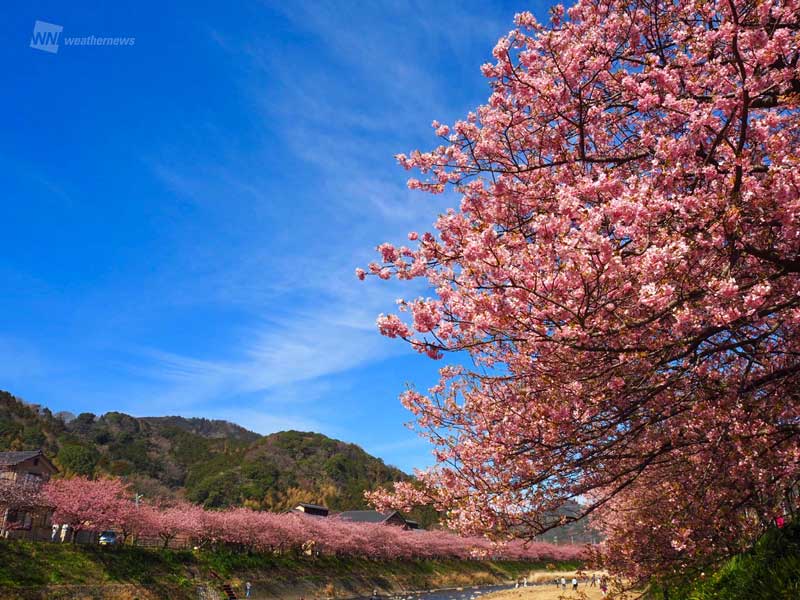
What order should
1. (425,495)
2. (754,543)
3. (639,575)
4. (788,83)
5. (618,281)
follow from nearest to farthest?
1. (618,281)
2. (788,83)
3. (425,495)
4. (754,543)
5. (639,575)

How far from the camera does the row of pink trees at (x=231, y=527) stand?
35.0 m

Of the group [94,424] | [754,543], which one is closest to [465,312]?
[754,543]

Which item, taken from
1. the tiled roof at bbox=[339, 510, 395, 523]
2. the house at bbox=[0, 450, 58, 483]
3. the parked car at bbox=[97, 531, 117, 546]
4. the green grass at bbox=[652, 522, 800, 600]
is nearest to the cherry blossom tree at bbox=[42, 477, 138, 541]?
the parked car at bbox=[97, 531, 117, 546]

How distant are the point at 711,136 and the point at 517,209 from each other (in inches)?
94.5

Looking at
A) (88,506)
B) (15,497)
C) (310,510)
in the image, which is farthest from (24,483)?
(310,510)

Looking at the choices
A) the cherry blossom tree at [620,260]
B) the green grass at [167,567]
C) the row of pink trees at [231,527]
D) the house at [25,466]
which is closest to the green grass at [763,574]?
the cherry blossom tree at [620,260]

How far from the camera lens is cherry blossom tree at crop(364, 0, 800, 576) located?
4.77 m

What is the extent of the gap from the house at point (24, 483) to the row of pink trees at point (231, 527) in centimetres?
144

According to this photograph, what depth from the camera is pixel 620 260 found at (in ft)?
14.8

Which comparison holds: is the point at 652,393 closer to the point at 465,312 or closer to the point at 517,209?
the point at 465,312

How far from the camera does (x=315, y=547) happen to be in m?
53.4

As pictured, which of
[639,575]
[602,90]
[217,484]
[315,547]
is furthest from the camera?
[217,484]

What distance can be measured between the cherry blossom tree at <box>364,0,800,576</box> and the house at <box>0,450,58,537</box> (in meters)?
32.4

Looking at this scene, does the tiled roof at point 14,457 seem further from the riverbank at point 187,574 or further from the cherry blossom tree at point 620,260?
the cherry blossom tree at point 620,260
